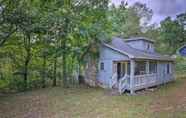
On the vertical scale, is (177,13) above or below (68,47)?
above

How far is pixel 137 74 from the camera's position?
19.9 m

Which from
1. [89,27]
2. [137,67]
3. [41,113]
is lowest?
[41,113]

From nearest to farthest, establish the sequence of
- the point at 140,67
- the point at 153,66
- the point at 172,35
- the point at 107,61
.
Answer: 1. the point at 107,61
2. the point at 140,67
3. the point at 153,66
4. the point at 172,35

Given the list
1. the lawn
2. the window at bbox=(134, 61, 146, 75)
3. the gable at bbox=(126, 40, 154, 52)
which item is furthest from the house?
the lawn

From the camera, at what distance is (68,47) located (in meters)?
19.8

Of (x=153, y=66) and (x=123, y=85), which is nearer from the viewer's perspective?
(x=123, y=85)

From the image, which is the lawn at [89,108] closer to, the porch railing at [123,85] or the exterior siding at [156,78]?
the porch railing at [123,85]

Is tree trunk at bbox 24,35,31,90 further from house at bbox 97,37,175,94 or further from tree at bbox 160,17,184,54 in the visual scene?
tree at bbox 160,17,184,54

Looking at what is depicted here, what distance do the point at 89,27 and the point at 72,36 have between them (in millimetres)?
1654

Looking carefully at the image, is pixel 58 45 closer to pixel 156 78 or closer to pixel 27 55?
pixel 27 55

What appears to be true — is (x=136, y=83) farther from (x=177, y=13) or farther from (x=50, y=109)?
(x=177, y=13)

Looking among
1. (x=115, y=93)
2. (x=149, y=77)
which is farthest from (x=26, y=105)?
(x=149, y=77)

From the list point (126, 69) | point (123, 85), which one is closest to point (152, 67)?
point (126, 69)

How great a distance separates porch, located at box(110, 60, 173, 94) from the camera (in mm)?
16750
